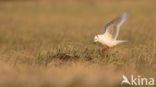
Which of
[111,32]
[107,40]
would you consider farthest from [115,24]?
[107,40]

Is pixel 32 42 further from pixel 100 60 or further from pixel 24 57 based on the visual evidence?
pixel 100 60

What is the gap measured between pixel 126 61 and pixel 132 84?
108cm

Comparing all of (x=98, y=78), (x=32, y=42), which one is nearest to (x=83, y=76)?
(x=98, y=78)

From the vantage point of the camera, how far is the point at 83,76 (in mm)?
3588

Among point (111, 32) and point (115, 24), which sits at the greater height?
point (115, 24)

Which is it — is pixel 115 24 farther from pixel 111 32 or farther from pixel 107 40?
pixel 107 40

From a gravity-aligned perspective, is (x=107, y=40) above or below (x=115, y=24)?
below

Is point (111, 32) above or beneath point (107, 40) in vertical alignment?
above

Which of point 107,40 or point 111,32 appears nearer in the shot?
point 107,40

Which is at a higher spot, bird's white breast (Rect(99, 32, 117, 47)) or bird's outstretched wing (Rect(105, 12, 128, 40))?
bird's outstretched wing (Rect(105, 12, 128, 40))

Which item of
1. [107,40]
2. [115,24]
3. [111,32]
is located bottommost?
[107,40]

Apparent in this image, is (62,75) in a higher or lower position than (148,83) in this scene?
higher

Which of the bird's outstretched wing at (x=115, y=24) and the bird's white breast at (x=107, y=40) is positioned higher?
the bird's outstretched wing at (x=115, y=24)

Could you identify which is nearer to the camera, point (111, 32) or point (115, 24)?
point (115, 24)
